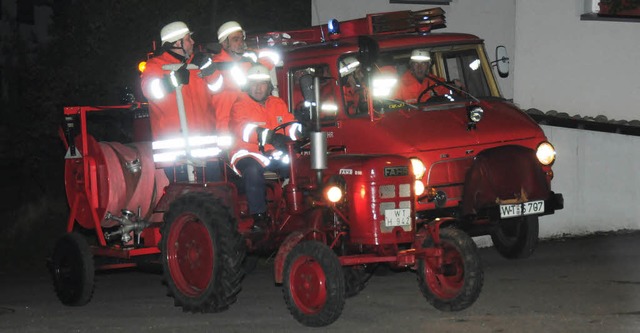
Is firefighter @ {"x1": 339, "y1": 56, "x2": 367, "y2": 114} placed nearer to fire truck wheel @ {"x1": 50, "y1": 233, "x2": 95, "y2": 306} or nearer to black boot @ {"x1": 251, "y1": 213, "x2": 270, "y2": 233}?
black boot @ {"x1": 251, "y1": 213, "x2": 270, "y2": 233}

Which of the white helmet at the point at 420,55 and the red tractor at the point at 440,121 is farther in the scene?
the white helmet at the point at 420,55

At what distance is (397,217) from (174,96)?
271 cm

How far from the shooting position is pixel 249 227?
998 centimetres

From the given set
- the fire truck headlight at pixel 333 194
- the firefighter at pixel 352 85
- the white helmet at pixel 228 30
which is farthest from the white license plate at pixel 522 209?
the white helmet at pixel 228 30

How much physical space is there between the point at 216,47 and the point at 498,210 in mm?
3362

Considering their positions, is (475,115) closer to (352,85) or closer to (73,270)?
(352,85)

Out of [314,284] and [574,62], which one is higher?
[574,62]

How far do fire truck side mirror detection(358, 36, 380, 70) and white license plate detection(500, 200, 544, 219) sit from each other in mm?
2039

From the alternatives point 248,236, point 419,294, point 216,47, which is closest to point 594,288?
point 419,294

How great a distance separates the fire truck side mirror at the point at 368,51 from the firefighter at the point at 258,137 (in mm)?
997

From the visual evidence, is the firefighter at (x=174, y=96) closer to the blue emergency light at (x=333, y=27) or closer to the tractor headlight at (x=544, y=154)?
the blue emergency light at (x=333, y=27)

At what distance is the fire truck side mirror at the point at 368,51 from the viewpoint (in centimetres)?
1059

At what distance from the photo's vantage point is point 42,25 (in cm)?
5084

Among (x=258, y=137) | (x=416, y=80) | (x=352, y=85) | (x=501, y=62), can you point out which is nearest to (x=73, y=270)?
(x=258, y=137)
